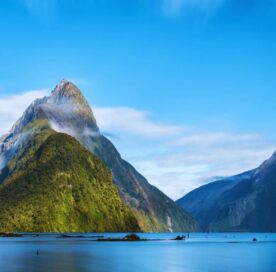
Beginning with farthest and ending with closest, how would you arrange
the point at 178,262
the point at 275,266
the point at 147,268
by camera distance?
the point at 178,262 < the point at 275,266 < the point at 147,268

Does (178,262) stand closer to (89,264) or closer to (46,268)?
(89,264)

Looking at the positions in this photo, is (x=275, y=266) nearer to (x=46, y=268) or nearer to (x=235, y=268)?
(x=235, y=268)

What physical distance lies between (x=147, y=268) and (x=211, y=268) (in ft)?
48.6

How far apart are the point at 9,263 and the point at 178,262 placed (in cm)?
4465

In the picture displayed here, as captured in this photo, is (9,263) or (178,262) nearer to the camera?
(9,263)

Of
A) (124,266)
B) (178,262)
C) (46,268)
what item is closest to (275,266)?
(178,262)

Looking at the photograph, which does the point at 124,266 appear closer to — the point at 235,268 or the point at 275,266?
the point at 235,268

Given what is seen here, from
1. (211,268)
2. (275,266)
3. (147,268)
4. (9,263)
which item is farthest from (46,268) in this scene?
(275,266)

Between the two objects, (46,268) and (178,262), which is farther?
(178,262)

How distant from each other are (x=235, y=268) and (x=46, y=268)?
142 ft

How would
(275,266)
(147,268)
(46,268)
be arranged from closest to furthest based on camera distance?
1. (46,268)
2. (147,268)
3. (275,266)

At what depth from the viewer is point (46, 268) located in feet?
399

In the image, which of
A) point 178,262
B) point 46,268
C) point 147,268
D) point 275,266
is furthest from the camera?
point 178,262

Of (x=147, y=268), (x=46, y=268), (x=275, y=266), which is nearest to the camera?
(x=46, y=268)
